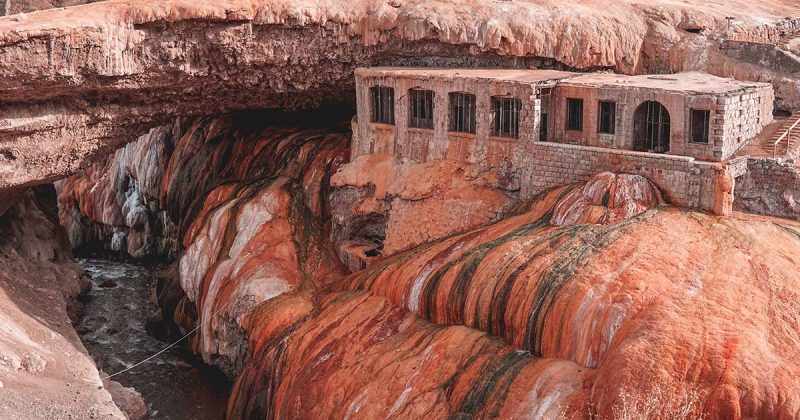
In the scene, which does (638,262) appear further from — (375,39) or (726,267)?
(375,39)

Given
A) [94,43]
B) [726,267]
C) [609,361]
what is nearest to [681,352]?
[609,361]

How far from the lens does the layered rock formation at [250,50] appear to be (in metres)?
37.9

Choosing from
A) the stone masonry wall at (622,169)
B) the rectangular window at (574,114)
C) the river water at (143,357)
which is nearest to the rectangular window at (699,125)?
the stone masonry wall at (622,169)

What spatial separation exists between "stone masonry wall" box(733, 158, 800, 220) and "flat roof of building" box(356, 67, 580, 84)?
24.1 feet

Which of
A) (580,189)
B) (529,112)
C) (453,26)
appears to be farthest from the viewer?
(453,26)

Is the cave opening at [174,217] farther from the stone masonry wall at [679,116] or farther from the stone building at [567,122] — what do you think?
the stone masonry wall at [679,116]

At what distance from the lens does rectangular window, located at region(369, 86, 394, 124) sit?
136 feet

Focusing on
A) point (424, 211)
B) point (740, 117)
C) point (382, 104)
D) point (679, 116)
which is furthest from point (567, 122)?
point (382, 104)

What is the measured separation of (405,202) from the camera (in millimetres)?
39375

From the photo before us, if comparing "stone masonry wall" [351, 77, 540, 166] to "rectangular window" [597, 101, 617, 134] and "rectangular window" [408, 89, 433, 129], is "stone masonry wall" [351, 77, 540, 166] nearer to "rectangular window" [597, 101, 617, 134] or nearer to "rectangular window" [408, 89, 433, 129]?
"rectangular window" [408, 89, 433, 129]

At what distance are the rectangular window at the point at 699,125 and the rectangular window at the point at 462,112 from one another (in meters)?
7.66

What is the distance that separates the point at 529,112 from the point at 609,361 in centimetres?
1191

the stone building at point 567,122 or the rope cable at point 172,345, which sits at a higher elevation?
the stone building at point 567,122

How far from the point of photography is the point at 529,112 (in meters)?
36.9
